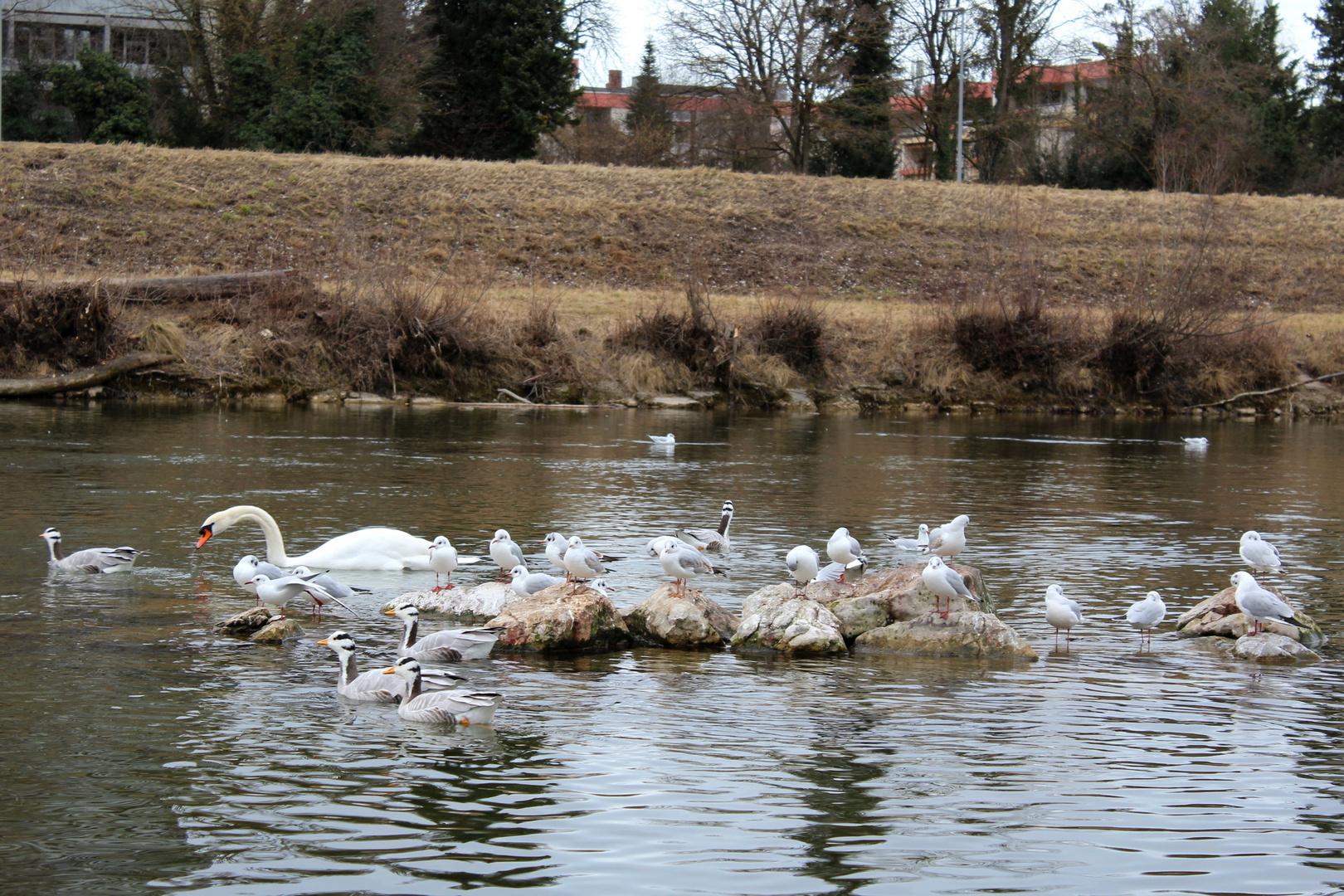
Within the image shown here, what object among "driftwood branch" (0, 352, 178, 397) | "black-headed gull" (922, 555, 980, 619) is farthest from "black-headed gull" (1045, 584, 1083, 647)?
"driftwood branch" (0, 352, 178, 397)

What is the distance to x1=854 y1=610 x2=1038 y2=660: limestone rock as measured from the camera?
9586mm

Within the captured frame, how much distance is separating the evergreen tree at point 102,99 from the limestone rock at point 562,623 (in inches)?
1994

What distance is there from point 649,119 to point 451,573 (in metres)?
70.0

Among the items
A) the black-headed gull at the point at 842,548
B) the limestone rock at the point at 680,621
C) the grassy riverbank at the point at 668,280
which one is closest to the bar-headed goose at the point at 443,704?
the limestone rock at the point at 680,621

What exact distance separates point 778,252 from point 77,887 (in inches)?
1721

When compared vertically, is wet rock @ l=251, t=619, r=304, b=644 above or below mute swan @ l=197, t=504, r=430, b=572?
below

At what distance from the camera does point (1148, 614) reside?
10023 mm

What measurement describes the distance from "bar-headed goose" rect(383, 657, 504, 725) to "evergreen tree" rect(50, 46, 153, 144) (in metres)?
52.2

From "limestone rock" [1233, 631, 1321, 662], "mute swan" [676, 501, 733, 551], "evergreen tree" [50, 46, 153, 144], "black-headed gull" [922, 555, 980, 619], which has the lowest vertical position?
"limestone rock" [1233, 631, 1321, 662]

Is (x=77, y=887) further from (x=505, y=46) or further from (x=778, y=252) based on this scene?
(x=505, y=46)

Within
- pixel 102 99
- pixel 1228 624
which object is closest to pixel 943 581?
pixel 1228 624

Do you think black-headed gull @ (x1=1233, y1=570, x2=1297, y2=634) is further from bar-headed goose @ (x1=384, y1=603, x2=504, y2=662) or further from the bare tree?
the bare tree

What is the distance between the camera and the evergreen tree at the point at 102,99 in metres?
53.9

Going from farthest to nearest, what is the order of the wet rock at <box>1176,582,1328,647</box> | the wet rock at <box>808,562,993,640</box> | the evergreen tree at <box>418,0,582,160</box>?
the evergreen tree at <box>418,0,582,160</box>, the wet rock at <box>808,562,993,640</box>, the wet rock at <box>1176,582,1328,647</box>
